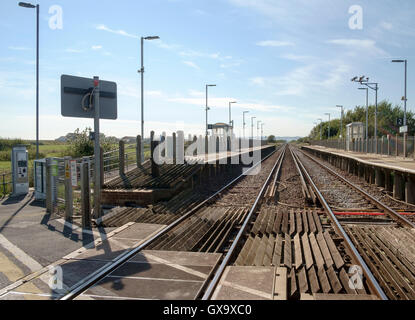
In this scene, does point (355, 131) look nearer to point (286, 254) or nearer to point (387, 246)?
point (387, 246)

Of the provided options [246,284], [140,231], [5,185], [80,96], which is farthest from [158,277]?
[5,185]

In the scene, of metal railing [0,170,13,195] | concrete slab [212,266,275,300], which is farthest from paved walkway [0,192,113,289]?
metal railing [0,170,13,195]

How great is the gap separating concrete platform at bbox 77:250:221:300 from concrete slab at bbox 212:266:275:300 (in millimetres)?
288

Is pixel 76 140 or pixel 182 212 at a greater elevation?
pixel 76 140

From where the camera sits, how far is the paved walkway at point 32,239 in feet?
18.7

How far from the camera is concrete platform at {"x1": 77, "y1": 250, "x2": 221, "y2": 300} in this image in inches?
180

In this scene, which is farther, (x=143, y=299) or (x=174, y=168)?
(x=174, y=168)

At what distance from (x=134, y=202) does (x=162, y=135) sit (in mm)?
10066

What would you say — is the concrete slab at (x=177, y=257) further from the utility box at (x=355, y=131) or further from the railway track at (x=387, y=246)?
the utility box at (x=355, y=131)

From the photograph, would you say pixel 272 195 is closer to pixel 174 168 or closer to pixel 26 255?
pixel 174 168

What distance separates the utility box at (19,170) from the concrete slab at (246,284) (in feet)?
35.2

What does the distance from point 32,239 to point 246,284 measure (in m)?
4.46

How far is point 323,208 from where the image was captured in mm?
10898
